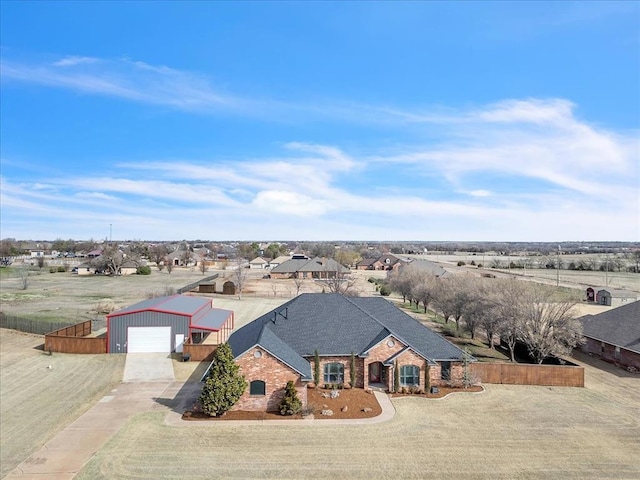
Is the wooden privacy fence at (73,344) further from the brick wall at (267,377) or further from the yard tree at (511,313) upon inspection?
the yard tree at (511,313)

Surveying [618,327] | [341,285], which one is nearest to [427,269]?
[341,285]

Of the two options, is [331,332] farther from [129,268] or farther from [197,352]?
[129,268]

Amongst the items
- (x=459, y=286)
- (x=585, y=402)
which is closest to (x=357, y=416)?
(x=585, y=402)

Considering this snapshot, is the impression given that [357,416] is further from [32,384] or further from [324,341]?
[32,384]

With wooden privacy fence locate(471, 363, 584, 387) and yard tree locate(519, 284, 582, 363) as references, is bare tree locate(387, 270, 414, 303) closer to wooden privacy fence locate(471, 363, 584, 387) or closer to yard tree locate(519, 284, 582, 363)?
yard tree locate(519, 284, 582, 363)

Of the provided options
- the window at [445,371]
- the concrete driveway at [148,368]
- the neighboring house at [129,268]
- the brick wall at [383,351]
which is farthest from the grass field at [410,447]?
the neighboring house at [129,268]

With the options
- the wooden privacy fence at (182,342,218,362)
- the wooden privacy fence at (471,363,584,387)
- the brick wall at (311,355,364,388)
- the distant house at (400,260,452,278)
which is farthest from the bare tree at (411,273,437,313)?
the wooden privacy fence at (182,342,218,362)
